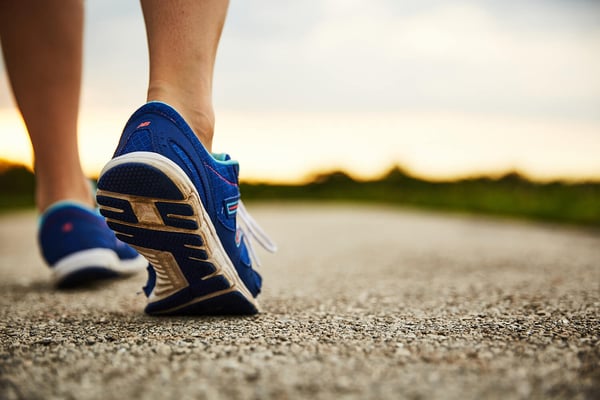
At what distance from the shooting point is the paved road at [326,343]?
693mm

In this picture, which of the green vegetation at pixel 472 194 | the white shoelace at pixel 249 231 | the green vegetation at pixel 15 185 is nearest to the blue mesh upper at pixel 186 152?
the white shoelace at pixel 249 231

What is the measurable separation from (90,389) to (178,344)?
0.70 ft

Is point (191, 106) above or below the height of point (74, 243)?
above

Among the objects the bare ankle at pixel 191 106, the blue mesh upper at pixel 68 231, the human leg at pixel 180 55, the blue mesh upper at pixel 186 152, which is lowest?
the blue mesh upper at pixel 68 231

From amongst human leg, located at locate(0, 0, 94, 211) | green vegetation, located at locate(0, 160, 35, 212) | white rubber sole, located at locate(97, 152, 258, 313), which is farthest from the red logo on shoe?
green vegetation, located at locate(0, 160, 35, 212)

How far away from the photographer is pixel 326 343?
0.89 meters

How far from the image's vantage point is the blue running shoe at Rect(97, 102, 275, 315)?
3.06 feet

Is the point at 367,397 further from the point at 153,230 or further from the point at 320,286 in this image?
the point at 320,286

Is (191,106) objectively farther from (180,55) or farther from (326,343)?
(326,343)

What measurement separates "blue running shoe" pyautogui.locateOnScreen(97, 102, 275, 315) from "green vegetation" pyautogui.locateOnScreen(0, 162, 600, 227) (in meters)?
5.05

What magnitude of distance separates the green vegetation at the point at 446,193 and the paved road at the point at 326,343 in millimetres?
4483

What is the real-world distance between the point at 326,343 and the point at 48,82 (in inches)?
52.7

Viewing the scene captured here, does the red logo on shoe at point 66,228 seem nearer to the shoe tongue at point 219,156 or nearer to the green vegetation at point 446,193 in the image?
the shoe tongue at point 219,156

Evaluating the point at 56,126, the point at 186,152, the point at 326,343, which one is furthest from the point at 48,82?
the point at 326,343
